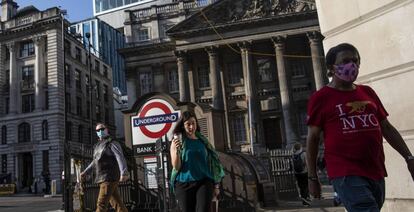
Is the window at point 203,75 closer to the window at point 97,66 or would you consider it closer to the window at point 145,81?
the window at point 145,81

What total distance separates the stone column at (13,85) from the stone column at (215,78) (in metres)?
23.4

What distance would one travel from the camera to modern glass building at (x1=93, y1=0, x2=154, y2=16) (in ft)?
280

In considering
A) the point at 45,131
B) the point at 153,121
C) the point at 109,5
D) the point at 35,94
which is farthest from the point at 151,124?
the point at 109,5

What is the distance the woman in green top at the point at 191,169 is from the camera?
203 inches

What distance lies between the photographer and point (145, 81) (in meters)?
44.9

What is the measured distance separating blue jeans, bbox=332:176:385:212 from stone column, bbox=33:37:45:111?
48146mm

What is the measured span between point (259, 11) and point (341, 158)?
38.1 metres

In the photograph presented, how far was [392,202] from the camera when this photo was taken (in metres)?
5.25

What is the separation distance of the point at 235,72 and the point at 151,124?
32553 millimetres

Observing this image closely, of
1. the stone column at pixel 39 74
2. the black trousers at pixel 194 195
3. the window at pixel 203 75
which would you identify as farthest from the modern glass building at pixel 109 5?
the black trousers at pixel 194 195

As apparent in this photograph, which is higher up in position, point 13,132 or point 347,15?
point 13,132

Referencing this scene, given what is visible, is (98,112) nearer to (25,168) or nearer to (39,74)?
(39,74)

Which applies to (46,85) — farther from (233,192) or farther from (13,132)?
(233,192)

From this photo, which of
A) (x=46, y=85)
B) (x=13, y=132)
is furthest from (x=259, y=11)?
(x=13, y=132)
